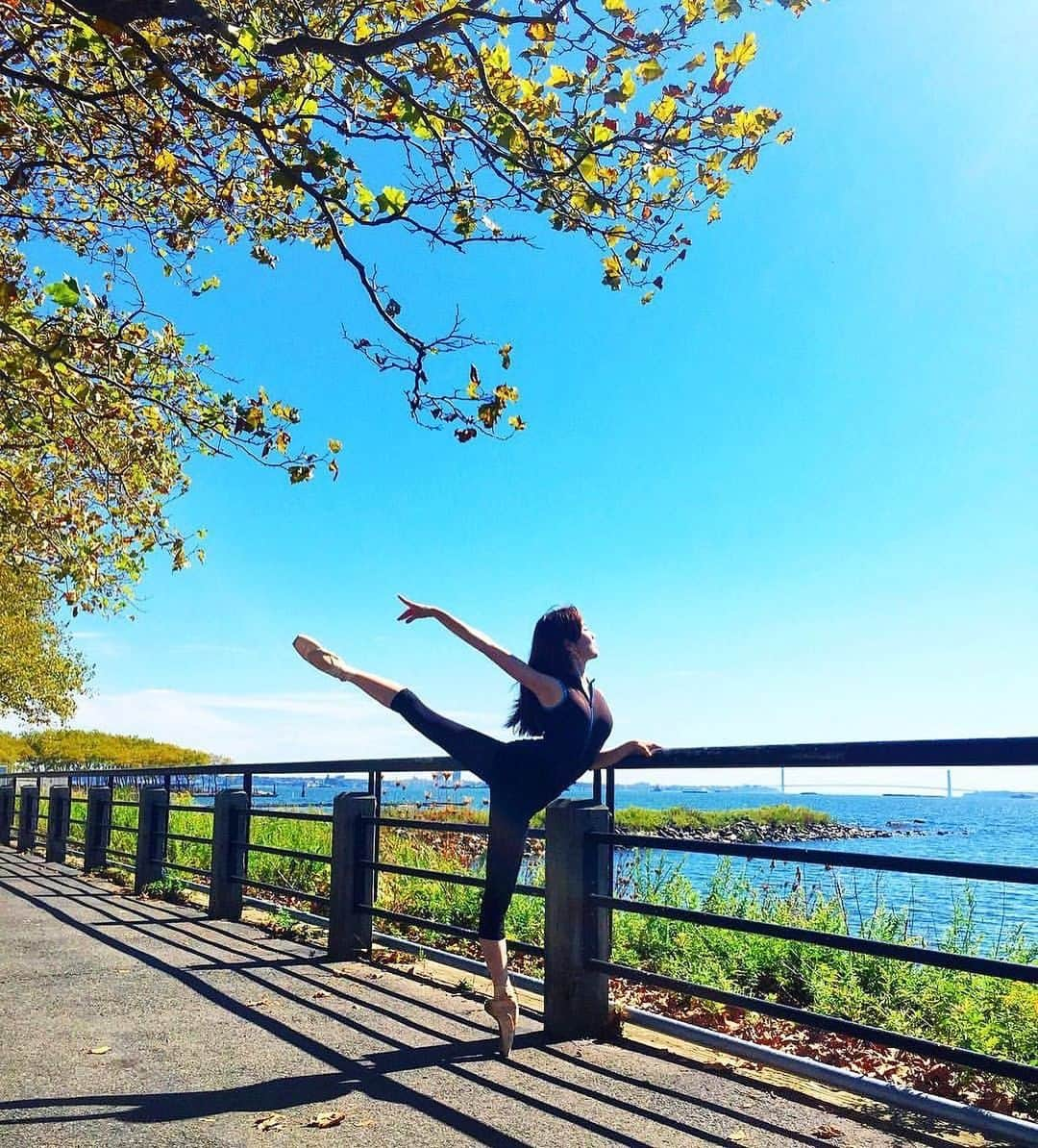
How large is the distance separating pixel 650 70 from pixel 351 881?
5.50m

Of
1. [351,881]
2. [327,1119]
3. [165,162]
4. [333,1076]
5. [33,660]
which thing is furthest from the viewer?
[33,660]

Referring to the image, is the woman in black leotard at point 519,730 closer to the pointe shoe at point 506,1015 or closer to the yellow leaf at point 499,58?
the pointe shoe at point 506,1015

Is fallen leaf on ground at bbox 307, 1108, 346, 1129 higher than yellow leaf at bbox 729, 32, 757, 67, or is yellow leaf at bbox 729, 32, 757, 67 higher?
yellow leaf at bbox 729, 32, 757, 67

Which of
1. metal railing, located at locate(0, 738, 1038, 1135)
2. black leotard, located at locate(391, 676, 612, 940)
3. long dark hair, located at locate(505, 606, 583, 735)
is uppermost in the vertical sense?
long dark hair, located at locate(505, 606, 583, 735)

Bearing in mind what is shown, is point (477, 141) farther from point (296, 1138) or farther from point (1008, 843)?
point (1008, 843)

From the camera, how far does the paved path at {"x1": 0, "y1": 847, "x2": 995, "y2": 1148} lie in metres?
3.41

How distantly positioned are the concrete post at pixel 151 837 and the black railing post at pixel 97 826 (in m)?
1.91

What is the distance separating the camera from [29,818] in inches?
686

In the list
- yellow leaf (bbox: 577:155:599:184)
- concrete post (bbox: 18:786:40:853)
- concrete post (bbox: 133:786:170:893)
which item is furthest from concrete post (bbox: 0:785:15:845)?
yellow leaf (bbox: 577:155:599:184)

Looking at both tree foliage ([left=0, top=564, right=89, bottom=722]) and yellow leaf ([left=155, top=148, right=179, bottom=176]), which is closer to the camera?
yellow leaf ([left=155, top=148, right=179, bottom=176])

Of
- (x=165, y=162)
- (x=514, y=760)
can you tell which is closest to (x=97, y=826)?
(x=165, y=162)

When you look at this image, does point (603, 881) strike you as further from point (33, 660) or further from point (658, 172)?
point (33, 660)

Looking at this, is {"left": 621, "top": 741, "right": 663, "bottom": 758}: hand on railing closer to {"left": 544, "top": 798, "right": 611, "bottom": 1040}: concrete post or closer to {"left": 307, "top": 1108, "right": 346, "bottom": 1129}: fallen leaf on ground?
{"left": 544, "top": 798, "right": 611, "bottom": 1040}: concrete post

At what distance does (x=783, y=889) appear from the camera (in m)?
7.02
